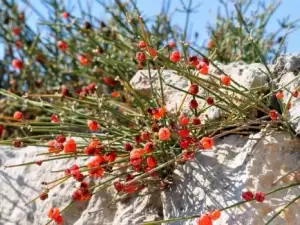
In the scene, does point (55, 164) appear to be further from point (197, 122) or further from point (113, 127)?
point (197, 122)

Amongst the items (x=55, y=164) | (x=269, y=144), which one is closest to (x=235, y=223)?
(x=269, y=144)

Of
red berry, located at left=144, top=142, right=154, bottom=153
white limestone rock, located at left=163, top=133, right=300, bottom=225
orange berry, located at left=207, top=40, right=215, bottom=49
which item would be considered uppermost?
orange berry, located at left=207, top=40, right=215, bottom=49

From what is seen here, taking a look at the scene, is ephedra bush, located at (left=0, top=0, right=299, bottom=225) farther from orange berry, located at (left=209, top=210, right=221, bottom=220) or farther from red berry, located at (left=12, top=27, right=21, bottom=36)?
red berry, located at (left=12, top=27, right=21, bottom=36)

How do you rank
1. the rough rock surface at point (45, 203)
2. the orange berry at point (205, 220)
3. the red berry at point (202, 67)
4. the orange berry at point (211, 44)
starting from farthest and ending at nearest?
1. the orange berry at point (211, 44)
2. the rough rock surface at point (45, 203)
3. the red berry at point (202, 67)
4. the orange berry at point (205, 220)

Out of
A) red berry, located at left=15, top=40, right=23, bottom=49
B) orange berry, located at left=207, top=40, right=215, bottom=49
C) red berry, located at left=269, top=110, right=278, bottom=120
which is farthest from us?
red berry, located at left=15, top=40, right=23, bottom=49

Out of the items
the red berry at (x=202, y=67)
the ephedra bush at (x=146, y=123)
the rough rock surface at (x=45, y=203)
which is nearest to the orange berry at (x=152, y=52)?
the ephedra bush at (x=146, y=123)

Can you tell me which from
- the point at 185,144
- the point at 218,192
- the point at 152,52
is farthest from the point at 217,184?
the point at 152,52

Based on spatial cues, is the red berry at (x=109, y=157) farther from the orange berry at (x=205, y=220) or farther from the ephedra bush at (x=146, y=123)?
the orange berry at (x=205, y=220)

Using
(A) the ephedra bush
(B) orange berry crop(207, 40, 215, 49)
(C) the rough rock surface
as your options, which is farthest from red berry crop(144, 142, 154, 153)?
(B) orange berry crop(207, 40, 215, 49)
